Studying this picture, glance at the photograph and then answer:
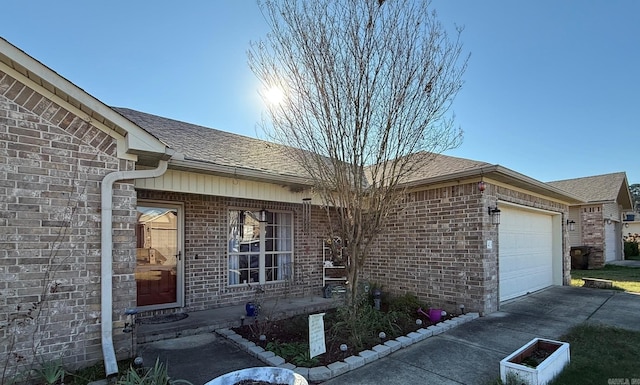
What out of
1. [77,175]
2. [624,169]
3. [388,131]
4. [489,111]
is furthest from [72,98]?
[624,169]

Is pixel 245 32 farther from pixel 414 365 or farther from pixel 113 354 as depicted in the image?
pixel 414 365

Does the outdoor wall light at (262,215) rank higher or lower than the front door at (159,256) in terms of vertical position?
higher

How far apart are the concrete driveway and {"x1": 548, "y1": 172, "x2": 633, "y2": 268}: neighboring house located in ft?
34.1

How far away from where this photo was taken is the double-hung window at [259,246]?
8039 millimetres

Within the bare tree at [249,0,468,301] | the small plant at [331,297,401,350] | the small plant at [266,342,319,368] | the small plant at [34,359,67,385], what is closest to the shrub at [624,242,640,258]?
the small plant at [331,297,401,350]

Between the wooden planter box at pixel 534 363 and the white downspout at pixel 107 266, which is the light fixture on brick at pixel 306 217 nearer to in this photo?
the white downspout at pixel 107 266

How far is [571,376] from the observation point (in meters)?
3.96

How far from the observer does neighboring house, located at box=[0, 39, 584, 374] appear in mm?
3920

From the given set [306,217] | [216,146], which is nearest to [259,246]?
[306,217]

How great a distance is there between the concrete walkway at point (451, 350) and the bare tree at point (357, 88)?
1.38m

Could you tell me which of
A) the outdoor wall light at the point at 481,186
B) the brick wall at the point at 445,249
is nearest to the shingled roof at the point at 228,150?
the outdoor wall light at the point at 481,186

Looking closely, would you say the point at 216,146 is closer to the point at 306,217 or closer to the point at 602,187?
the point at 306,217

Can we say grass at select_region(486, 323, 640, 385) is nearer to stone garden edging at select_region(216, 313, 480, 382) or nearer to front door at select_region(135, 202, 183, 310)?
stone garden edging at select_region(216, 313, 480, 382)

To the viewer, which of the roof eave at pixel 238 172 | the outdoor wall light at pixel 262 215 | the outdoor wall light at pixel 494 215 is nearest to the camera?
the roof eave at pixel 238 172
